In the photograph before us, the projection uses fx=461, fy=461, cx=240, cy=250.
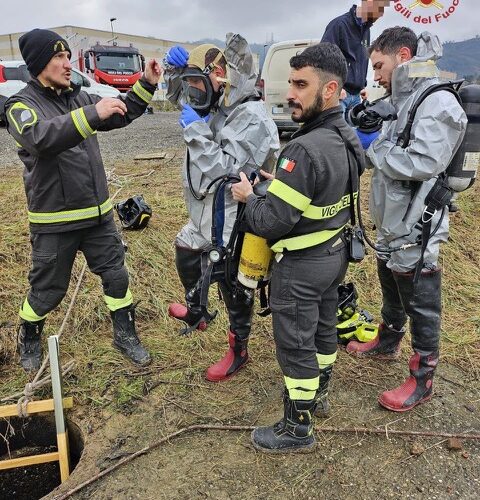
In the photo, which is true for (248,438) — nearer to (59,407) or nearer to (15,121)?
(59,407)

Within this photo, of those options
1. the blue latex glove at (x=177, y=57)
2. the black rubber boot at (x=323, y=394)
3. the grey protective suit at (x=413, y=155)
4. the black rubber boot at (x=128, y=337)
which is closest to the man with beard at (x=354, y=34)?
the grey protective suit at (x=413, y=155)

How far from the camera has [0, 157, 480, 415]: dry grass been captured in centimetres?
322

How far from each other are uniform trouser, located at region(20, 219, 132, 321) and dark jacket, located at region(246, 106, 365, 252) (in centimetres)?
137

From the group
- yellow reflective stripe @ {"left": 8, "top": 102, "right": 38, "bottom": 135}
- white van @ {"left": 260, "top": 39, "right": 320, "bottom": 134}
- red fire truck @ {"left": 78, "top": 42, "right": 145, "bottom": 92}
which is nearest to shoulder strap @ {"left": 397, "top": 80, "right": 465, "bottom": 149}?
yellow reflective stripe @ {"left": 8, "top": 102, "right": 38, "bottom": 135}

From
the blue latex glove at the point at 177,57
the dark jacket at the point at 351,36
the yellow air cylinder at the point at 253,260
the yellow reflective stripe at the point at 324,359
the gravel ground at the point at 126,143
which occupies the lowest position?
the yellow reflective stripe at the point at 324,359

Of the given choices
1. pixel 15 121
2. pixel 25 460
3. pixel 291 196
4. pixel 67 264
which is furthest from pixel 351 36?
pixel 25 460

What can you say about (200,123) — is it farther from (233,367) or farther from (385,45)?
(233,367)

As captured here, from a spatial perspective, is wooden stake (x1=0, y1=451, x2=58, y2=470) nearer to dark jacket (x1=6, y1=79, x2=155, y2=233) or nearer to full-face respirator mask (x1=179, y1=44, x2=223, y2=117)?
dark jacket (x1=6, y1=79, x2=155, y2=233)

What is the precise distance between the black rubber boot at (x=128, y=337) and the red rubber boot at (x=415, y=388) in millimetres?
1696

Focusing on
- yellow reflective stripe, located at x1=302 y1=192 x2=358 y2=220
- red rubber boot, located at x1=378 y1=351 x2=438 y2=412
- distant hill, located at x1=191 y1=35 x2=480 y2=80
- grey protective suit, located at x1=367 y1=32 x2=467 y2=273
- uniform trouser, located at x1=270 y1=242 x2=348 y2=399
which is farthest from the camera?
distant hill, located at x1=191 y1=35 x2=480 y2=80

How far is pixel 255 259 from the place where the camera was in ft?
8.00

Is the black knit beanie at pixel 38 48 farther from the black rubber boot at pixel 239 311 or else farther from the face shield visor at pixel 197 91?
the black rubber boot at pixel 239 311

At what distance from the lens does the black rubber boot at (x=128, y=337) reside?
3.40 m

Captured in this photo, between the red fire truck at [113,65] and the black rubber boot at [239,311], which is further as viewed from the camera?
the red fire truck at [113,65]
